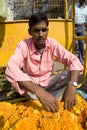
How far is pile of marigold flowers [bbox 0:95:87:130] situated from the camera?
2678mm

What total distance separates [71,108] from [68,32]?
258cm

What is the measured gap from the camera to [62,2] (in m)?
5.64

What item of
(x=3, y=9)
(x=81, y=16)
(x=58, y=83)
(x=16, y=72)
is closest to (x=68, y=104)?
(x=16, y=72)

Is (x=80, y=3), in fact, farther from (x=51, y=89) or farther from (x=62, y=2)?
(x=51, y=89)

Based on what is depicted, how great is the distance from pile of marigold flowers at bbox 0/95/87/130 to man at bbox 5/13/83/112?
9 cm

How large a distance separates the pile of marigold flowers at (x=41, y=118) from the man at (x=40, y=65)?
91mm

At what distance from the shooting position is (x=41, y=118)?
2775 mm

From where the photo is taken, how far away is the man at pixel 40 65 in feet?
10.1

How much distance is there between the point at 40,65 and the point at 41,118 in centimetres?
116

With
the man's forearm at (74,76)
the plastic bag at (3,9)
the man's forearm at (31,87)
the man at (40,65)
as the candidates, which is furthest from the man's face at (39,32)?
the plastic bag at (3,9)

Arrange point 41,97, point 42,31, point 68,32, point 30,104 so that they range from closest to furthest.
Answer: point 41,97 → point 30,104 → point 42,31 → point 68,32

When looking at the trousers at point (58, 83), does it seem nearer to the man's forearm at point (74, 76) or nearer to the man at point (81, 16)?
the man's forearm at point (74, 76)

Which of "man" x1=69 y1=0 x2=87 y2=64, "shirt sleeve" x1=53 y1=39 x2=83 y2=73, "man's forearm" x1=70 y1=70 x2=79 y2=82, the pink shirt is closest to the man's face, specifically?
the pink shirt

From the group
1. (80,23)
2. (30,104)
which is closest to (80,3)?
(80,23)
